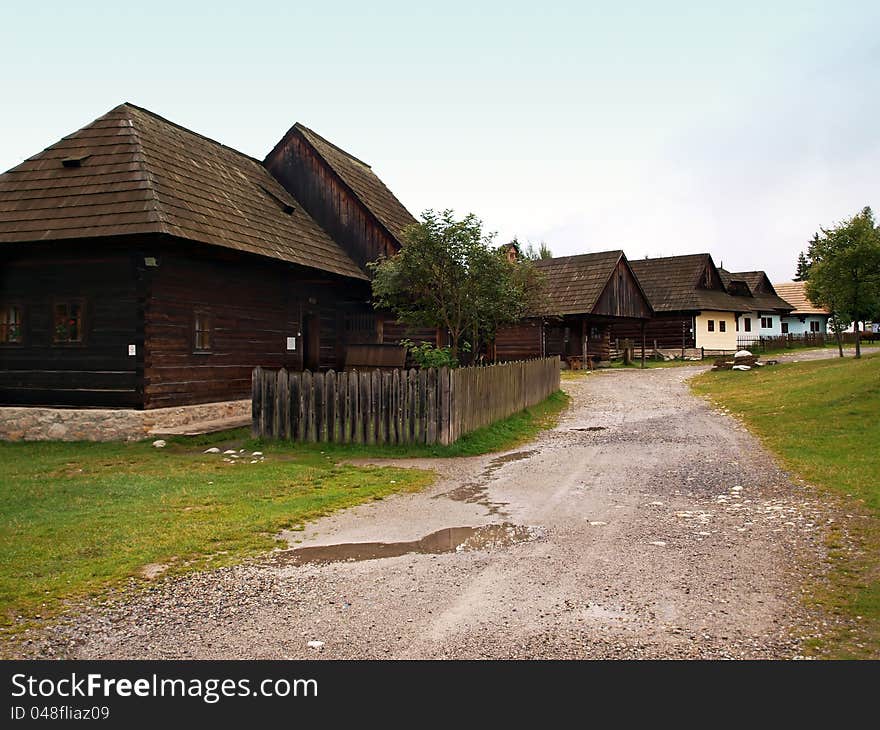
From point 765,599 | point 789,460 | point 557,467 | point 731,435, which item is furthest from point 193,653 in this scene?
point 731,435

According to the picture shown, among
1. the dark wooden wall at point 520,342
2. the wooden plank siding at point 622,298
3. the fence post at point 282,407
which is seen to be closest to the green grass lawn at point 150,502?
the fence post at point 282,407

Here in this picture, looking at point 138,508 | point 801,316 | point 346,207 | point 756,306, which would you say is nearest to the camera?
point 138,508

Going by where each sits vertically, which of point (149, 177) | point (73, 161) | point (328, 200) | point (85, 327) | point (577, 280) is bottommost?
point (85, 327)

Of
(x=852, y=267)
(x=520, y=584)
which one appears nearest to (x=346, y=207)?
(x=520, y=584)

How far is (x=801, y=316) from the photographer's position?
210ft

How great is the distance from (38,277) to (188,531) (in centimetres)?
1148

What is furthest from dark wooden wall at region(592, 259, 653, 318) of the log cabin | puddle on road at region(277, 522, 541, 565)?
puddle on road at region(277, 522, 541, 565)

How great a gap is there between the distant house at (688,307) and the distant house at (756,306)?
11.2ft

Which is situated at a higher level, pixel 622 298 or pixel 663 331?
pixel 622 298

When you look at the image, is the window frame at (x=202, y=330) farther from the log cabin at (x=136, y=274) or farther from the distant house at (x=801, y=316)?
the distant house at (x=801, y=316)

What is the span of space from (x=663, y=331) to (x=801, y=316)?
2561 centimetres

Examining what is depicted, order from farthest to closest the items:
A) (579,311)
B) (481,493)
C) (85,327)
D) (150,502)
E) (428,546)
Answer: (579,311) < (85,327) < (481,493) < (150,502) < (428,546)

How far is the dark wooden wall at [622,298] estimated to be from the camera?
3681 centimetres

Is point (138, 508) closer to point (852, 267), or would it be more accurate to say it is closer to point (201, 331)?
point (201, 331)
